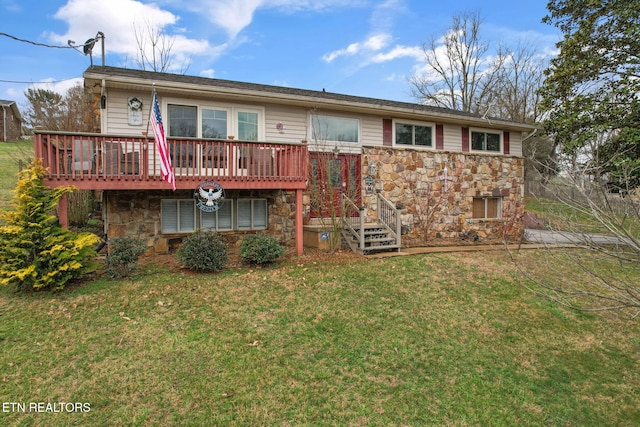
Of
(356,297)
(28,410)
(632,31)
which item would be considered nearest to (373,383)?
(356,297)

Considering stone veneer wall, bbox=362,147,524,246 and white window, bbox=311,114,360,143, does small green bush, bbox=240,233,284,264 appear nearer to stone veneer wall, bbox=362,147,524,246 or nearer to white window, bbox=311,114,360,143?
white window, bbox=311,114,360,143

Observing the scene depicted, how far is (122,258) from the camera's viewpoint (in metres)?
6.08

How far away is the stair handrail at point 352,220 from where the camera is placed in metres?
8.25

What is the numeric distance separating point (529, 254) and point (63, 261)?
1084 centimetres

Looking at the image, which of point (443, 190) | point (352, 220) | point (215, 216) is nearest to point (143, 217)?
point (215, 216)

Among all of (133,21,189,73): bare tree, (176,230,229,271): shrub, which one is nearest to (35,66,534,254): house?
(176,230,229,271): shrub

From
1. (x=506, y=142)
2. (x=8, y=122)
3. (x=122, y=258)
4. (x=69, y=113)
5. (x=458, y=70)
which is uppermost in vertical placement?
(x=458, y=70)

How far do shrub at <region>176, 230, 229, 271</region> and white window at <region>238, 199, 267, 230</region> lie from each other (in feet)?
6.92

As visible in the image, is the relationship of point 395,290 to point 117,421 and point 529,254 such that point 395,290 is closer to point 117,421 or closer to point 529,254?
point 117,421

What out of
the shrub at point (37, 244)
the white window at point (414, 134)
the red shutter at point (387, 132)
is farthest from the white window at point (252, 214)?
the white window at point (414, 134)

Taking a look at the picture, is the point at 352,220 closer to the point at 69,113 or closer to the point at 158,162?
the point at 158,162

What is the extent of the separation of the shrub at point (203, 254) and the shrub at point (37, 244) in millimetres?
1505

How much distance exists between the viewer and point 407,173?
424 inches

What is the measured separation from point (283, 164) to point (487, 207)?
26.8 ft
